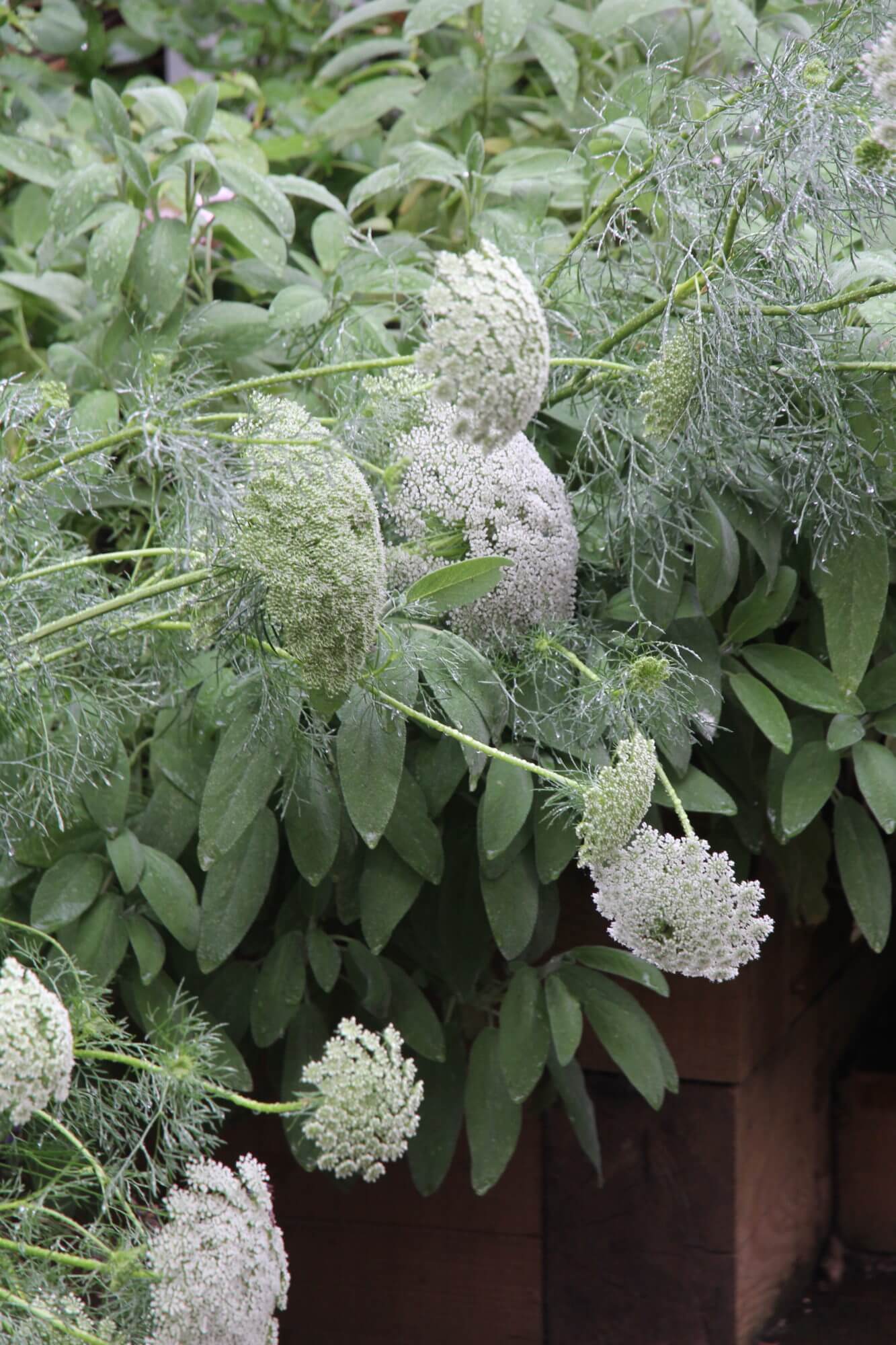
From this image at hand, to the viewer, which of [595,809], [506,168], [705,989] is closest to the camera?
[595,809]

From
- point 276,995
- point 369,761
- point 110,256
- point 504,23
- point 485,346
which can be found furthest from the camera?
point 504,23

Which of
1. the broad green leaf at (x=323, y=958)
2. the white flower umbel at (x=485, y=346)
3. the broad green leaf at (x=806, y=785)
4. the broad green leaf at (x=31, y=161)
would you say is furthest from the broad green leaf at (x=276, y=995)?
the broad green leaf at (x=31, y=161)

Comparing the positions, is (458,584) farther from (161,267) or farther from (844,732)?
(161,267)

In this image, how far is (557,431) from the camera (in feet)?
3.15

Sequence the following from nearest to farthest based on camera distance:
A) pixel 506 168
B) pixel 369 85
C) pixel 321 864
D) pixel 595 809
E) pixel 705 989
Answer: pixel 595 809 → pixel 321 864 → pixel 705 989 → pixel 506 168 → pixel 369 85

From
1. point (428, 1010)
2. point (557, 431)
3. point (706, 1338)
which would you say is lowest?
point (706, 1338)

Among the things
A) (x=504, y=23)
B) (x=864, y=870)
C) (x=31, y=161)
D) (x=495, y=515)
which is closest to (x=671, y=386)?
(x=495, y=515)

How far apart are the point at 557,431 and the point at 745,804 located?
0.30 m

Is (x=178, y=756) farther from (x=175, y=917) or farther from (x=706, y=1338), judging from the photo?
(x=706, y=1338)

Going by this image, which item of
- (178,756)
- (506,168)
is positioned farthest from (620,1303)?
(506,168)

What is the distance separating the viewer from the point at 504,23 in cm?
121

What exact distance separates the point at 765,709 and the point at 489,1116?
0.33 meters

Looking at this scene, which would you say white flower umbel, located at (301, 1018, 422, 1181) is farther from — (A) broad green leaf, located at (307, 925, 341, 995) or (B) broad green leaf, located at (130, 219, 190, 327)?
(B) broad green leaf, located at (130, 219, 190, 327)

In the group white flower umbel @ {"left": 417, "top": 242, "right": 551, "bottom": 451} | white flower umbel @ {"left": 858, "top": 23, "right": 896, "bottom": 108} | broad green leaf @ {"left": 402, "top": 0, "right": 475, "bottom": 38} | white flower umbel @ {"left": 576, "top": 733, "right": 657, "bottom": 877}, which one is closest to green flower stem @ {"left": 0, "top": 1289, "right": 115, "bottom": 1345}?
white flower umbel @ {"left": 576, "top": 733, "right": 657, "bottom": 877}
